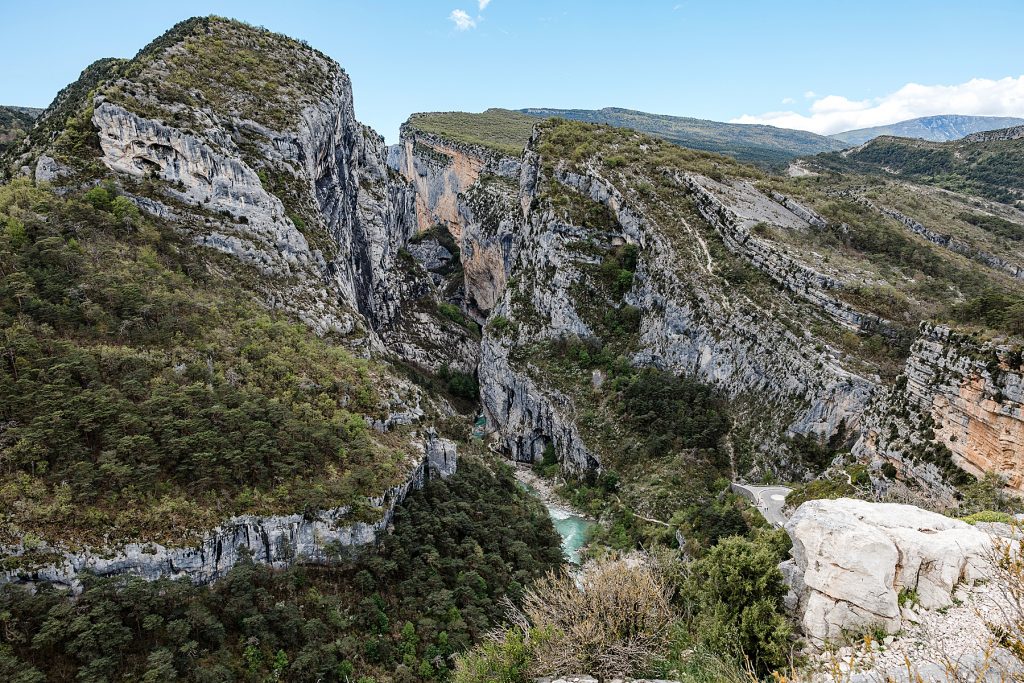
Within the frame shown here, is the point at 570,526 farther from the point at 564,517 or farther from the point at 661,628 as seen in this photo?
the point at 661,628

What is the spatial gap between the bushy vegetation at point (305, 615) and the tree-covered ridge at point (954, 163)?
97951 millimetres

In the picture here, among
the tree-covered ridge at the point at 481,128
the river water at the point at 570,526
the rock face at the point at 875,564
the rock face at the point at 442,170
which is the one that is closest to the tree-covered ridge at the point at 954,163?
the tree-covered ridge at the point at 481,128

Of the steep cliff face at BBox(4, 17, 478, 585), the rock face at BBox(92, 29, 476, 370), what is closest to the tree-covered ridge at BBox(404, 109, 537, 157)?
the rock face at BBox(92, 29, 476, 370)

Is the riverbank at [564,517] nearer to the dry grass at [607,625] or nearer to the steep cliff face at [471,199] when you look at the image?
the dry grass at [607,625]

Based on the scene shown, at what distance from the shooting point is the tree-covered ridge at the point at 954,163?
87.8 meters

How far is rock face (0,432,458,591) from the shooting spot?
59.7 feet

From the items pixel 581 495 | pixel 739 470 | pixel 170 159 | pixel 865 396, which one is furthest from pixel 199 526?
pixel 865 396

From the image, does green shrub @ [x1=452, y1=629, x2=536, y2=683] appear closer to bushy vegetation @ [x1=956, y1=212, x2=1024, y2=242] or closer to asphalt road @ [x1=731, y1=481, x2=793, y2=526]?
asphalt road @ [x1=731, y1=481, x2=793, y2=526]

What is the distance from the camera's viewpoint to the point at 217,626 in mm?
19047

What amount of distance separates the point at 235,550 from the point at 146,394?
786 centimetres

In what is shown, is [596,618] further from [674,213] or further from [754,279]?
[674,213]

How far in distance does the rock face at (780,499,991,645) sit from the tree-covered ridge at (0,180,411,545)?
19.0 m

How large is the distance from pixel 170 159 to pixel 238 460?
86.2 ft

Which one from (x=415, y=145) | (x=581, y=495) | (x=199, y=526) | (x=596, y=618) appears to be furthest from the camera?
(x=415, y=145)
